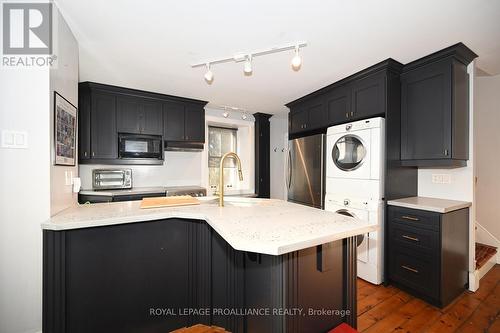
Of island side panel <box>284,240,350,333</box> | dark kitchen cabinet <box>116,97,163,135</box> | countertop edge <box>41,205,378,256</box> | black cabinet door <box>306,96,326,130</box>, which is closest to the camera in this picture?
countertop edge <box>41,205,378,256</box>

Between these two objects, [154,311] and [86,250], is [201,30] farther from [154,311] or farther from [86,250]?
[154,311]

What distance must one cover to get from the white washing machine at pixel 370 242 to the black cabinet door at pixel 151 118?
9.92 feet

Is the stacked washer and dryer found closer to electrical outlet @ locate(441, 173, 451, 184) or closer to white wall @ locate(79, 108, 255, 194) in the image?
electrical outlet @ locate(441, 173, 451, 184)

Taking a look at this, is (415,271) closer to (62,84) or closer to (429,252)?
(429,252)

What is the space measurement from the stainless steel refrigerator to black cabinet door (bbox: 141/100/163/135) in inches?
86.6

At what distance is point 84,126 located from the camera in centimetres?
305

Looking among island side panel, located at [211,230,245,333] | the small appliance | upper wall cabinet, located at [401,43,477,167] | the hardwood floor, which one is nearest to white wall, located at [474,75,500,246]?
the hardwood floor

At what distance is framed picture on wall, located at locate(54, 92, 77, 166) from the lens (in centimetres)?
148

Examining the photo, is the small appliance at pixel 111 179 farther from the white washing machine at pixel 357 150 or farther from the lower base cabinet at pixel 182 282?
the white washing machine at pixel 357 150

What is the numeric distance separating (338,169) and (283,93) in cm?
145

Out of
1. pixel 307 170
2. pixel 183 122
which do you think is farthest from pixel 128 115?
pixel 307 170

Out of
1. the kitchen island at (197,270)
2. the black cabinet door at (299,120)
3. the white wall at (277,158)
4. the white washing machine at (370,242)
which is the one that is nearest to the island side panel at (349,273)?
the kitchen island at (197,270)

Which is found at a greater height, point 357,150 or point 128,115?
point 128,115

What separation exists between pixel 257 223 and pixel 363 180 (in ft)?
5.76
